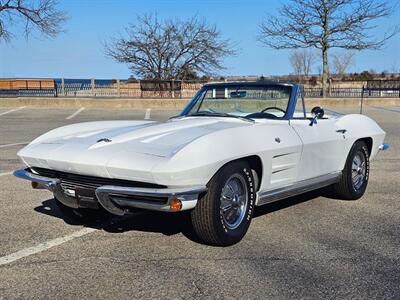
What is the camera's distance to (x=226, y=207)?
4.11 metres

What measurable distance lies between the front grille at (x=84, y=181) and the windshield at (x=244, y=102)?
1624mm

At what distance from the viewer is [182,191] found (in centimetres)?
357

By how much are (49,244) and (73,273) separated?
2.40ft

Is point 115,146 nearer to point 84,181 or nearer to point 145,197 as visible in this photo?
point 84,181

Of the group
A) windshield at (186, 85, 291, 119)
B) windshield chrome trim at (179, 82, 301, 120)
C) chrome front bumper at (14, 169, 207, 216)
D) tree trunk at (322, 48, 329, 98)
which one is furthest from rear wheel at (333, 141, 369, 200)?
tree trunk at (322, 48, 329, 98)

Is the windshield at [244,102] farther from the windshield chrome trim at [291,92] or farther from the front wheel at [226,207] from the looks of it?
the front wheel at [226,207]

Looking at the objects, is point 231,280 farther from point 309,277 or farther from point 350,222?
point 350,222

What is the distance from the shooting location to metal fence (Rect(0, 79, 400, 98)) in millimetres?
28781

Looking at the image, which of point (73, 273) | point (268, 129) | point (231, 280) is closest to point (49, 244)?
point (73, 273)

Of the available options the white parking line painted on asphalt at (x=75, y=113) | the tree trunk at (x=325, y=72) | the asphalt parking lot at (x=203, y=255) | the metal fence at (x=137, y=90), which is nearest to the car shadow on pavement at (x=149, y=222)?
the asphalt parking lot at (x=203, y=255)

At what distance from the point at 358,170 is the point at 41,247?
A: 3798 millimetres

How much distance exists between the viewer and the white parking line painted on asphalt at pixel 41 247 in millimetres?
3859

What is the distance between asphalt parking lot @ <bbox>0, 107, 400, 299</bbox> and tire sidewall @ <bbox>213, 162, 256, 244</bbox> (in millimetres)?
112

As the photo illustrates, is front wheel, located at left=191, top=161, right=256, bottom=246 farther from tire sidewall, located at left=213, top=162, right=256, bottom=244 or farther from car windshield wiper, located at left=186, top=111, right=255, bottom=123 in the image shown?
car windshield wiper, located at left=186, top=111, right=255, bottom=123
